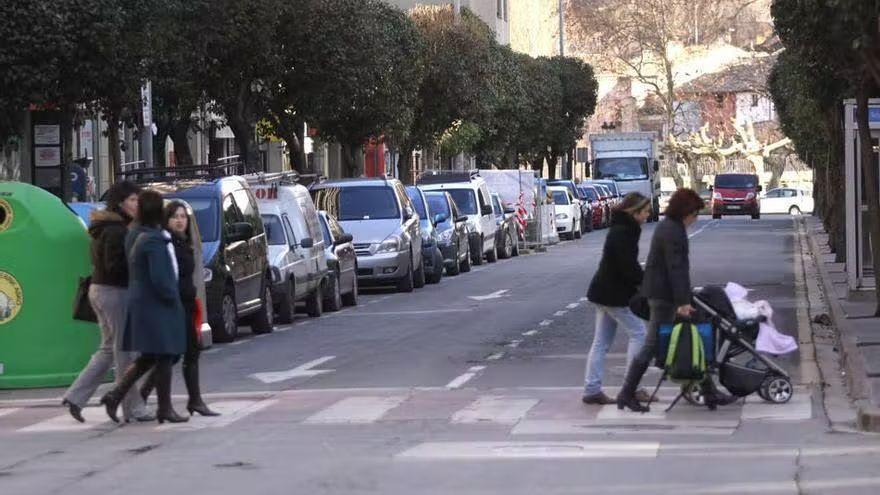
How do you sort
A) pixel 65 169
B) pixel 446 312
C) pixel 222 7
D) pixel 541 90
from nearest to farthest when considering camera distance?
1. pixel 446 312
2. pixel 65 169
3. pixel 222 7
4. pixel 541 90

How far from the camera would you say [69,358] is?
56.4 feet

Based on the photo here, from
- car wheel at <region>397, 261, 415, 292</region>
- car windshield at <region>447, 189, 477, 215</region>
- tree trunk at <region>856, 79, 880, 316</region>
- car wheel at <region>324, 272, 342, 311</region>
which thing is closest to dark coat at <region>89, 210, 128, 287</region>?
tree trunk at <region>856, 79, 880, 316</region>

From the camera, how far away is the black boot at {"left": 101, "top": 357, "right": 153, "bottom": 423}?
14211mm

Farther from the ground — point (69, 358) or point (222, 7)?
point (222, 7)

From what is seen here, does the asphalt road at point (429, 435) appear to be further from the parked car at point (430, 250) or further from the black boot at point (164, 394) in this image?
the parked car at point (430, 250)

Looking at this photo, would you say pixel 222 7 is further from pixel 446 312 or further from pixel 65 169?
pixel 446 312

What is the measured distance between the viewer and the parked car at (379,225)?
104 feet

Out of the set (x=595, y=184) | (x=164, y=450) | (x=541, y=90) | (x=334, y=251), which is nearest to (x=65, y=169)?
(x=334, y=251)

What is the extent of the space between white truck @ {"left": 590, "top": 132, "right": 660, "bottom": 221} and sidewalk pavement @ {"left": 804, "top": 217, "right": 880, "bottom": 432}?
135 feet

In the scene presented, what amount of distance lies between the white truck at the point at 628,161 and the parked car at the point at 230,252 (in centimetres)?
5178

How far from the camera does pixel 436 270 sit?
116ft

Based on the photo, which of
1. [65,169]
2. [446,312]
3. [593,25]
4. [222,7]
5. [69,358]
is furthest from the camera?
[593,25]

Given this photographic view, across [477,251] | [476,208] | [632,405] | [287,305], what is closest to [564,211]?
[476,208]

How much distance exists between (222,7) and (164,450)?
24.1m
